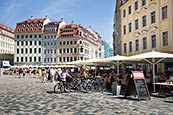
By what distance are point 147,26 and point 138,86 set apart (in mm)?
16982

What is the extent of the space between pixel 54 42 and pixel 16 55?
15.9 m

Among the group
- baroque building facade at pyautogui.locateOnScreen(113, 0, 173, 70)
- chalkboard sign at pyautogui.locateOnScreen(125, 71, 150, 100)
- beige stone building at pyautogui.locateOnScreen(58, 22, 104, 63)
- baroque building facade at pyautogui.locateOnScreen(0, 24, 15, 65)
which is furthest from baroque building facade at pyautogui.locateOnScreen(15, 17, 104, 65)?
chalkboard sign at pyautogui.locateOnScreen(125, 71, 150, 100)

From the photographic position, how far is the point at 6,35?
381ft

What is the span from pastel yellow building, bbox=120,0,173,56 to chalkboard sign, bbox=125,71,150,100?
11.3 metres

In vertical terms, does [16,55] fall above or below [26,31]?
below

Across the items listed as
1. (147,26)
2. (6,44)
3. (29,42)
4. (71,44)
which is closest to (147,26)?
(147,26)

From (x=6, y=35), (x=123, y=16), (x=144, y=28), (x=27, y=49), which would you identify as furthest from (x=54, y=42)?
(x=144, y=28)

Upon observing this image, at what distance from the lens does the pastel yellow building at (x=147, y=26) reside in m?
27.0

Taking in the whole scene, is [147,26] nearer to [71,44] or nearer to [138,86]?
[138,86]

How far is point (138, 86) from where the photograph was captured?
50.9ft

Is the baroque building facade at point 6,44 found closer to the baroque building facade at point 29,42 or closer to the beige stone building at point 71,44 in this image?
the baroque building facade at point 29,42

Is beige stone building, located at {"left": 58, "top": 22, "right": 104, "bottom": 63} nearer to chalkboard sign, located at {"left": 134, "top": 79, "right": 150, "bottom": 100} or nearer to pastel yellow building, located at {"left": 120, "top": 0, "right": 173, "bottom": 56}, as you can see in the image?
pastel yellow building, located at {"left": 120, "top": 0, "right": 173, "bottom": 56}

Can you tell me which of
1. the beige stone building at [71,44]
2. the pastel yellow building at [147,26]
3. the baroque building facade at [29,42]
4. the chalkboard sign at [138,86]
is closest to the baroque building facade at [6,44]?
the baroque building facade at [29,42]

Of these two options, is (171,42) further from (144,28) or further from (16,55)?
(16,55)
